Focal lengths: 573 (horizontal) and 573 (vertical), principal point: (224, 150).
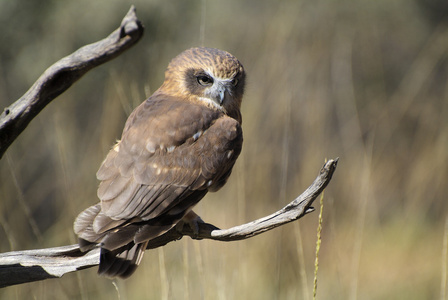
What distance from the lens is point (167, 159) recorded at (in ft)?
9.25

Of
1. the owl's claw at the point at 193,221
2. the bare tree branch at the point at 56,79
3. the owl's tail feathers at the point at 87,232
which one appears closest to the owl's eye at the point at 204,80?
the owl's claw at the point at 193,221

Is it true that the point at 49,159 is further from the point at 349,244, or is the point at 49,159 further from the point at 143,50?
the point at 349,244

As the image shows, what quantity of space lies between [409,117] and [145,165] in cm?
495

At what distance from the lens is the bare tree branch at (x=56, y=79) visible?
1962mm

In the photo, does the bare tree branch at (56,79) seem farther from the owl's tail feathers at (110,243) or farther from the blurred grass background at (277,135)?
the blurred grass background at (277,135)

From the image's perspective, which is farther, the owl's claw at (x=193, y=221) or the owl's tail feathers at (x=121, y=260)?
the owl's claw at (x=193, y=221)

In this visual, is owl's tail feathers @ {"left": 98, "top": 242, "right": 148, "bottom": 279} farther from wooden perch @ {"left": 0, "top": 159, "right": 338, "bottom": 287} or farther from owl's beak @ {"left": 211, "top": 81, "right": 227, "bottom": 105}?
owl's beak @ {"left": 211, "top": 81, "right": 227, "bottom": 105}

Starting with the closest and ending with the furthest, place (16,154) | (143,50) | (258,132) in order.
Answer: (16,154) → (258,132) → (143,50)

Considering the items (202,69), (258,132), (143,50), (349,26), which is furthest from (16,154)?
(349,26)

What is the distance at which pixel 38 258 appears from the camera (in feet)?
7.52

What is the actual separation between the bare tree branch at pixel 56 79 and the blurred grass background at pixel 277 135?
1.73 m

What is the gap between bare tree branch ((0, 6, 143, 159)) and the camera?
1.96 meters

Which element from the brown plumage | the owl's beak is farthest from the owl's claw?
the owl's beak

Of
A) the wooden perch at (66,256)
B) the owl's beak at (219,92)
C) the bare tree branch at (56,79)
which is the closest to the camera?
the bare tree branch at (56,79)
